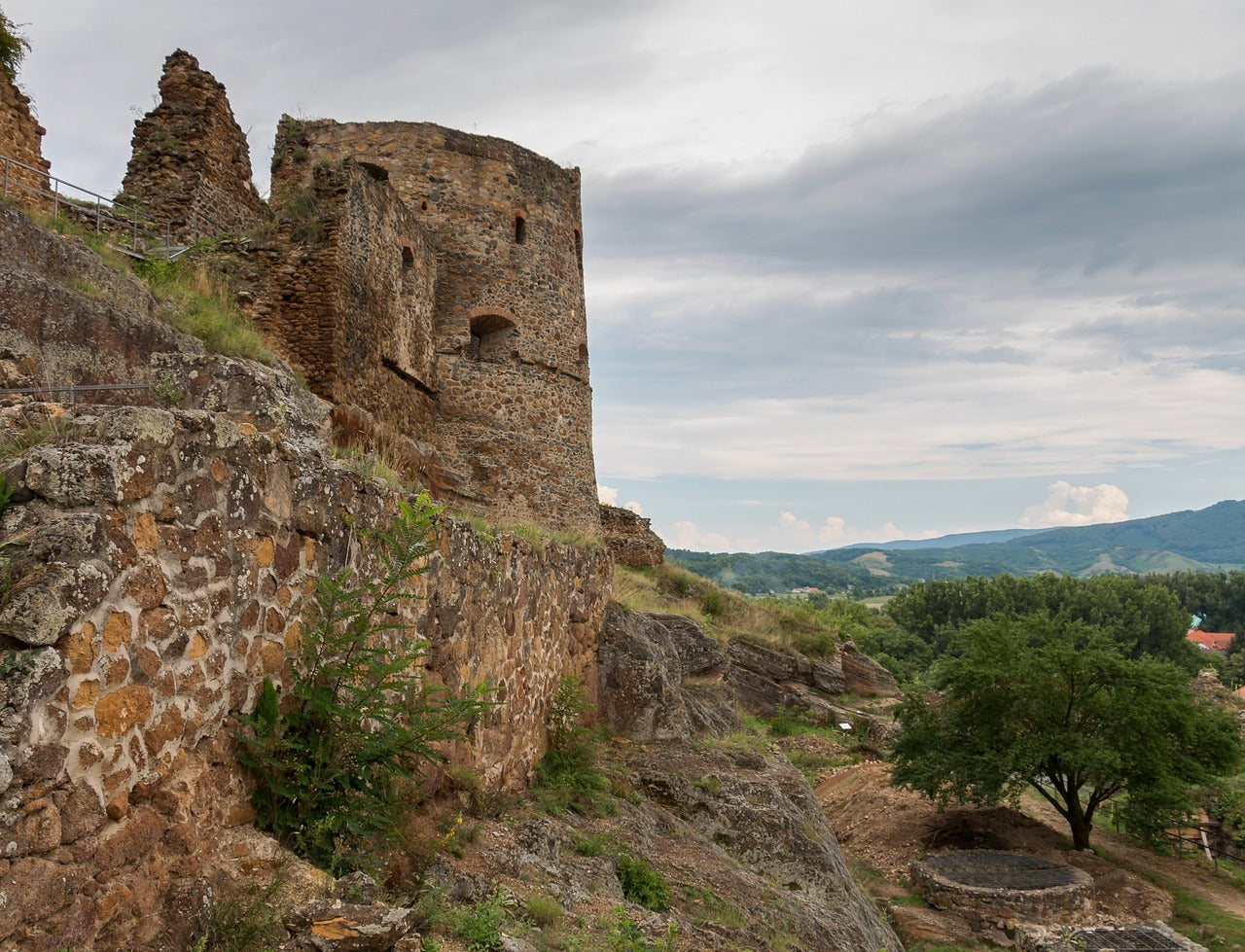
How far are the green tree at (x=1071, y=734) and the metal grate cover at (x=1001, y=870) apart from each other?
129 centimetres

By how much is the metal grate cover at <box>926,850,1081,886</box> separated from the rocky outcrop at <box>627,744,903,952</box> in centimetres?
628

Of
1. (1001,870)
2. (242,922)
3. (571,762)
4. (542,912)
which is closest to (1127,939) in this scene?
(1001,870)

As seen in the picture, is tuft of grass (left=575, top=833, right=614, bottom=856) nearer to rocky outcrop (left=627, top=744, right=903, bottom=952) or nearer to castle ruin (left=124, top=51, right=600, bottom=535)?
rocky outcrop (left=627, top=744, right=903, bottom=952)

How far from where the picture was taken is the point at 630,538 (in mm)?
25062

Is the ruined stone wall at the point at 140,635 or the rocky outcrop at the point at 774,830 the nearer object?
the ruined stone wall at the point at 140,635

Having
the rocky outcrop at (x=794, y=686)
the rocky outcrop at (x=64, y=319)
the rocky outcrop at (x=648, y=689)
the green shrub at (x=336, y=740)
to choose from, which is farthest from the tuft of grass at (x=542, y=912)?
the rocky outcrop at (x=794, y=686)

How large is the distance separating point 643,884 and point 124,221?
10937 millimetres

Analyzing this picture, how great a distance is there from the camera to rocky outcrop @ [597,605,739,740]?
1002 centimetres

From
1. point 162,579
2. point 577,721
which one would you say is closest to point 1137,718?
point 577,721

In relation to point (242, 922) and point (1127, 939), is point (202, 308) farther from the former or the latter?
point (1127, 939)

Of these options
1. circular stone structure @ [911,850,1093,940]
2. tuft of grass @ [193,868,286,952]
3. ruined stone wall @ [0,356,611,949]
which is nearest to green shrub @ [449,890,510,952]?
tuft of grass @ [193,868,286,952]

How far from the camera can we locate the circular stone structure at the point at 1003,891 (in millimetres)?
13609

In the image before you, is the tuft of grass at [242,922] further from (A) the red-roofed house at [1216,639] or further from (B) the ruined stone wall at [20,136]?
(A) the red-roofed house at [1216,639]

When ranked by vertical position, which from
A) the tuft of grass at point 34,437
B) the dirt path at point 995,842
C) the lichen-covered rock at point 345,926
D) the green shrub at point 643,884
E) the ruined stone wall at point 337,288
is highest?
the ruined stone wall at point 337,288
